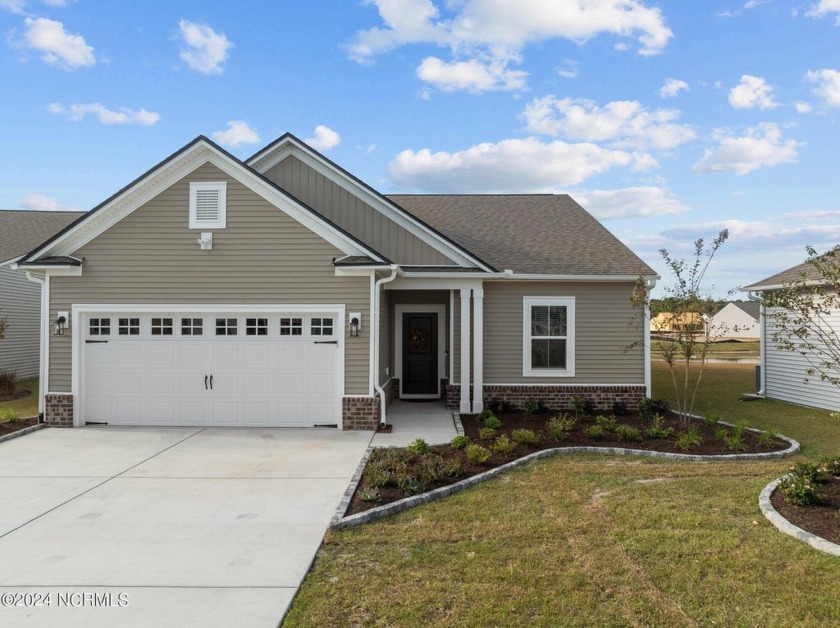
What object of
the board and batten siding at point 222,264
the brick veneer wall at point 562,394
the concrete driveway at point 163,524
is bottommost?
the concrete driveway at point 163,524

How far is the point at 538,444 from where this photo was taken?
9.07m

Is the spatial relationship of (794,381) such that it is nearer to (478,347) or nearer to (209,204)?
(478,347)

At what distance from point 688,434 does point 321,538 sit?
642 centimetres

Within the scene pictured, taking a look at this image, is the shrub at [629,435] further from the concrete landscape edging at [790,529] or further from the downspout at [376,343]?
the downspout at [376,343]

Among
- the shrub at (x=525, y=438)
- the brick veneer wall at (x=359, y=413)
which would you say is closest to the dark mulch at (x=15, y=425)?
the brick veneer wall at (x=359, y=413)

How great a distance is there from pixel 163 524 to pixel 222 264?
5.84 m

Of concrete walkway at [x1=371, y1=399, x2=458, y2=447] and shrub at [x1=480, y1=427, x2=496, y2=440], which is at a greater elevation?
shrub at [x1=480, y1=427, x2=496, y2=440]

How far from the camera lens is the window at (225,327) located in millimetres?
10688

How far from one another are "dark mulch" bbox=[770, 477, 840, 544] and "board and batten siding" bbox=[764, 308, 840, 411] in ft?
23.8

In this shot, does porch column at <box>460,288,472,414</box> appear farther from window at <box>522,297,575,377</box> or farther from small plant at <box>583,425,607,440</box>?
small plant at <box>583,425,607,440</box>

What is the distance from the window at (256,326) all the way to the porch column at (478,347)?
4.33 metres

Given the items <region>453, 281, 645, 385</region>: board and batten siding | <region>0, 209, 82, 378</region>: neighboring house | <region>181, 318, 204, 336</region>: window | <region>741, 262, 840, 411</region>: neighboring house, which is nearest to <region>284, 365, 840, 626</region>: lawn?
<region>453, 281, 645, 385</region>: board and batten siding

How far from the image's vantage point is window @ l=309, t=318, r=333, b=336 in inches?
418

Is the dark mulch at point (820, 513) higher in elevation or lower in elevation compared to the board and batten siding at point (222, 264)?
lower
